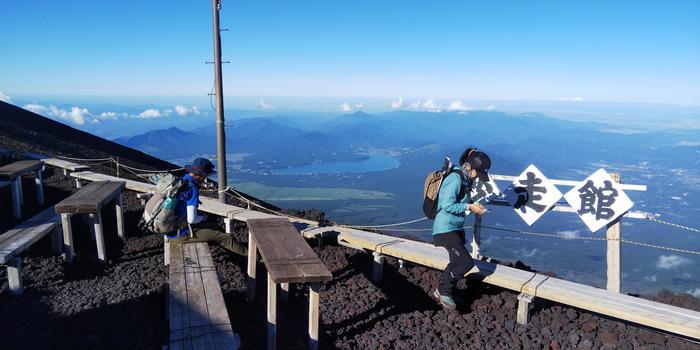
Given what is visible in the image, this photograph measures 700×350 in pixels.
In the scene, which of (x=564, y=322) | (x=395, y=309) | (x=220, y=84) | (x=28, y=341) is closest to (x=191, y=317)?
(x=28, y=341)

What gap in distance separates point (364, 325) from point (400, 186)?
114 meters

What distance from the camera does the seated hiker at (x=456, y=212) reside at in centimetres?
495

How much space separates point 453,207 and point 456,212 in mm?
106

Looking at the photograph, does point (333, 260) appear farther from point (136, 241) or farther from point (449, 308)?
point (136, 241)

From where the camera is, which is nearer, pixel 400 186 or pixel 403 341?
pixel 403 341

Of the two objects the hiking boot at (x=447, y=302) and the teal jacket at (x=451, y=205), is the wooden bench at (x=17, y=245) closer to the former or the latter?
the teal jacket at (x=451, y=205)

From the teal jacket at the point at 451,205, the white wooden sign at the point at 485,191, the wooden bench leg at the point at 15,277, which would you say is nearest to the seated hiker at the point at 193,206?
the wooden bench leg at the point at 15,277

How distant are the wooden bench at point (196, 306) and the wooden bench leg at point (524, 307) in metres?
3.19

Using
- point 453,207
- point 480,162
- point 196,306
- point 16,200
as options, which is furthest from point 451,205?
point 16,200

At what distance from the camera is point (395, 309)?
5.43 m

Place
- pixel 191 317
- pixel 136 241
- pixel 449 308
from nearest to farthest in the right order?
1. pixel 191 317
2. pixel 449 308
3. pixel 136 241

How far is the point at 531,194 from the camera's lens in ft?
20.5

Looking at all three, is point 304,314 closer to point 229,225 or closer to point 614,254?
point 229,225

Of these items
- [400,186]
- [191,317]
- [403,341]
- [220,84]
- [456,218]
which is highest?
[220,84]
